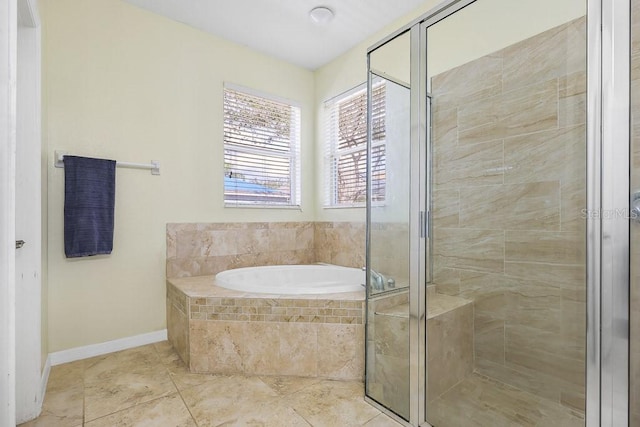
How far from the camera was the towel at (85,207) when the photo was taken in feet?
7.09

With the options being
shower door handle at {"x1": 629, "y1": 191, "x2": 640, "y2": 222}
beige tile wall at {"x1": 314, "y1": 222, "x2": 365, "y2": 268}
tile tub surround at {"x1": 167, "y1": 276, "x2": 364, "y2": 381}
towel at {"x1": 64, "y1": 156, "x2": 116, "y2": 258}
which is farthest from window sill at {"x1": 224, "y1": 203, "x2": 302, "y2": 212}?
shower door handle at {"x1": 629, "y1": 191, "x2": 640, "y2": 222}

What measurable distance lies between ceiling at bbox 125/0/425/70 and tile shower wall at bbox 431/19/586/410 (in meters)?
1.24

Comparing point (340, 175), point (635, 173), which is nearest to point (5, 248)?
point (635, 173)

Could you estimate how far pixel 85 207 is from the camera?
2.18m

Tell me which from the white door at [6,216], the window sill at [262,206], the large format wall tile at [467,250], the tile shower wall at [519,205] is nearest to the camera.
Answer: the white door at [6,216]

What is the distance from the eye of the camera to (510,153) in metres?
1.48

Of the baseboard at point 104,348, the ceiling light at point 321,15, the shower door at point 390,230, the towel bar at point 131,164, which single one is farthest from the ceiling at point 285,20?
the baseboard at point 104,348

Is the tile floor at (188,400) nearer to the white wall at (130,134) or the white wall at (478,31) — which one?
the white wall at (130,134)

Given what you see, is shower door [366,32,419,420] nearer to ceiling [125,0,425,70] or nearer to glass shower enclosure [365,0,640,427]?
glass shower enclosure [365,0,640,427]

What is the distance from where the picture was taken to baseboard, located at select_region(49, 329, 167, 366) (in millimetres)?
2184

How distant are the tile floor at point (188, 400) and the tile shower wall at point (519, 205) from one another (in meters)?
0.71

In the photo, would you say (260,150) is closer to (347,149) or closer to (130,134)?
(347,149)

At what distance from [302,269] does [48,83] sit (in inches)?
90.3

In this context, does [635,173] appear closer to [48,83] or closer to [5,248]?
[5,248]
